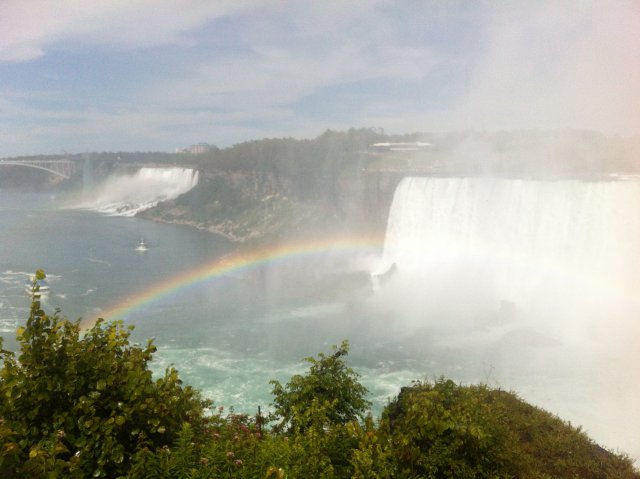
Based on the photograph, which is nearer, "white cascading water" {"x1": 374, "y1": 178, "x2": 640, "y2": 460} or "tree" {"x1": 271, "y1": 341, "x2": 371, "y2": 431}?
"tree" {"x1": 271, "y1": 341, "x2": 371, "y2": 431}

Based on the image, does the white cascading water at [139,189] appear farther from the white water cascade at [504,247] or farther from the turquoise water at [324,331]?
the white water cascade at [504,247]

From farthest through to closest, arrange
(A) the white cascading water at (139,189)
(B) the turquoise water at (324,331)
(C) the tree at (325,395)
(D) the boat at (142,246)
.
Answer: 1. (A) the white cascading water at (139,189)
2. (D) the boat at (142,246)
3. (B) the turquoise water at (324,331)
4. (C) the tree at (325,395)

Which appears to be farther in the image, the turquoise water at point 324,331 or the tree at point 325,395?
the turquoise water at point 324,331

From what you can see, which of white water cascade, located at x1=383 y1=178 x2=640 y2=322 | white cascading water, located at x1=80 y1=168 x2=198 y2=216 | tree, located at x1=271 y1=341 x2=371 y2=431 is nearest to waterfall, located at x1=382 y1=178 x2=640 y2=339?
white water cascade, located at x1=383 y1=178 x2=640 y2=322

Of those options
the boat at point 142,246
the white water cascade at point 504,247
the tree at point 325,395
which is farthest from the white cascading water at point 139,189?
the tree at point 325,395

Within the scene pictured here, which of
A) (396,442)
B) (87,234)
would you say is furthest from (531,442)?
(87,234)

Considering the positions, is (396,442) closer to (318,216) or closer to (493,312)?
(493,312)

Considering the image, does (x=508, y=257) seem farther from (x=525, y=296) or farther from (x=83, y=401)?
(x=83, y=401)

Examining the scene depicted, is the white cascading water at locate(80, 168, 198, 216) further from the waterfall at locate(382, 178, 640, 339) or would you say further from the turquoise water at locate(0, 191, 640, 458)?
the waterfall at locate(382, 178, 640, 339)
